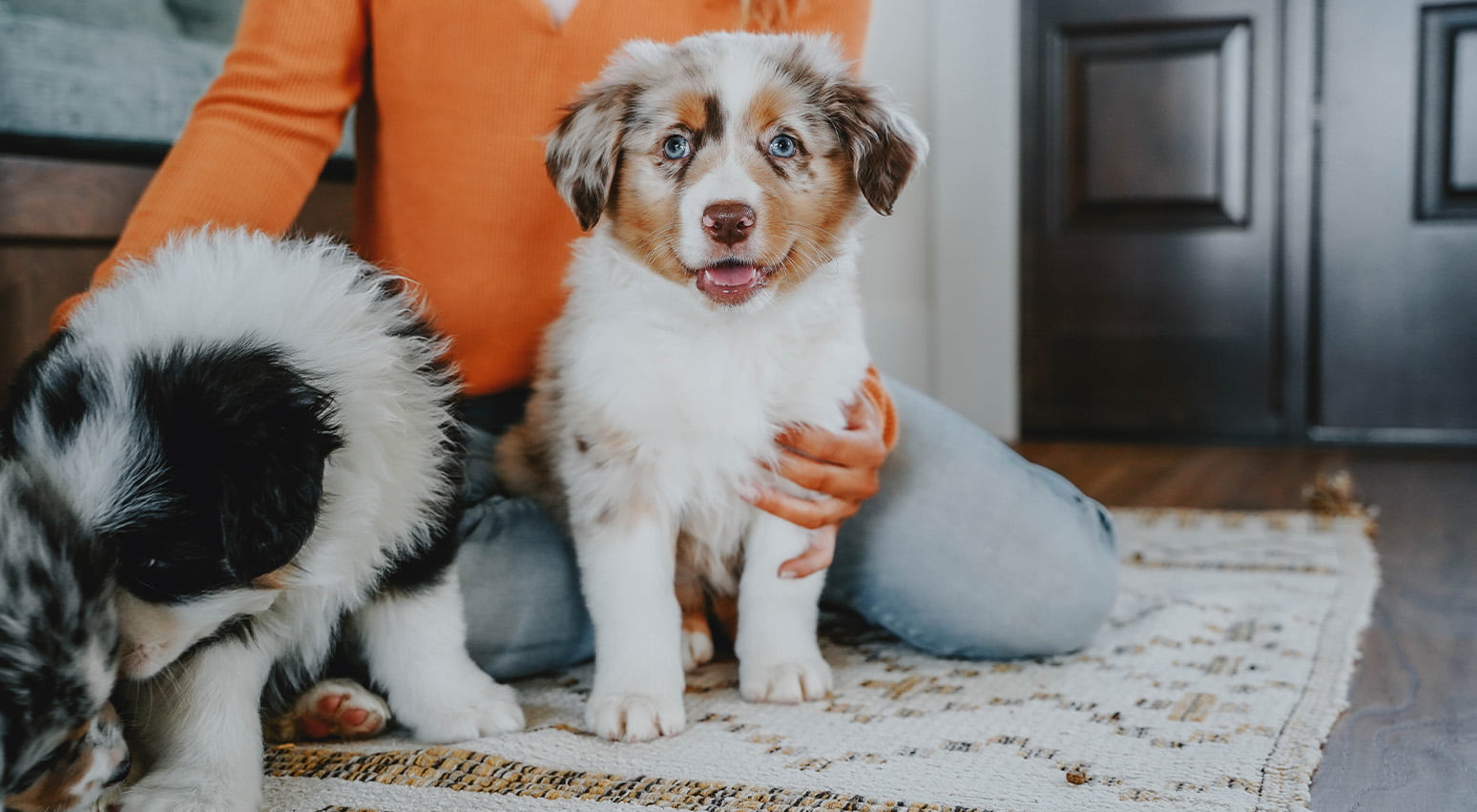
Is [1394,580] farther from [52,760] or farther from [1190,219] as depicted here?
[52,760]

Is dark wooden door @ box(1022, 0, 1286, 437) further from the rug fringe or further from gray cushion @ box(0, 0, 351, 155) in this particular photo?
gray cushion @ box(0, 0, 351, 155)

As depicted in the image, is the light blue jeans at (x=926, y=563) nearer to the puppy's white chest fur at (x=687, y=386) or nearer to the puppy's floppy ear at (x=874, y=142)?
the puppy's white chest fur at (x=687, y=386)

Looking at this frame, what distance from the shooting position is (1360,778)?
1.26 m

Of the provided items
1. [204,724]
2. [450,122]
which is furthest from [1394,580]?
[204,724]

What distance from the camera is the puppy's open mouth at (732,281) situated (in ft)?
4.52

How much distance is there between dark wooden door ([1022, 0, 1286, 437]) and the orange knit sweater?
2518mm

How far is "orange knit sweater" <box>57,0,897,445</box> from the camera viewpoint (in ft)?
5.39

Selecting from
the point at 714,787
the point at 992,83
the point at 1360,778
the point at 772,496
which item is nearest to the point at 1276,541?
the point at 1360,778

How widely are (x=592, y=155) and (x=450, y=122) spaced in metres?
0.38

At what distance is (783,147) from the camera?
1.44 metres

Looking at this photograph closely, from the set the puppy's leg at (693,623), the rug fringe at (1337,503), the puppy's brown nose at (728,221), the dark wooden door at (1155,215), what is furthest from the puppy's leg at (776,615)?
the dark wooden door at (1155,215)

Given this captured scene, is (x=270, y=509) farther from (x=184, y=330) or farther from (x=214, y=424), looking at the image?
(x=184, y=330)

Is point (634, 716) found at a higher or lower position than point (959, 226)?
lower

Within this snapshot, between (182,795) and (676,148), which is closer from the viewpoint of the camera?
(182,795)
